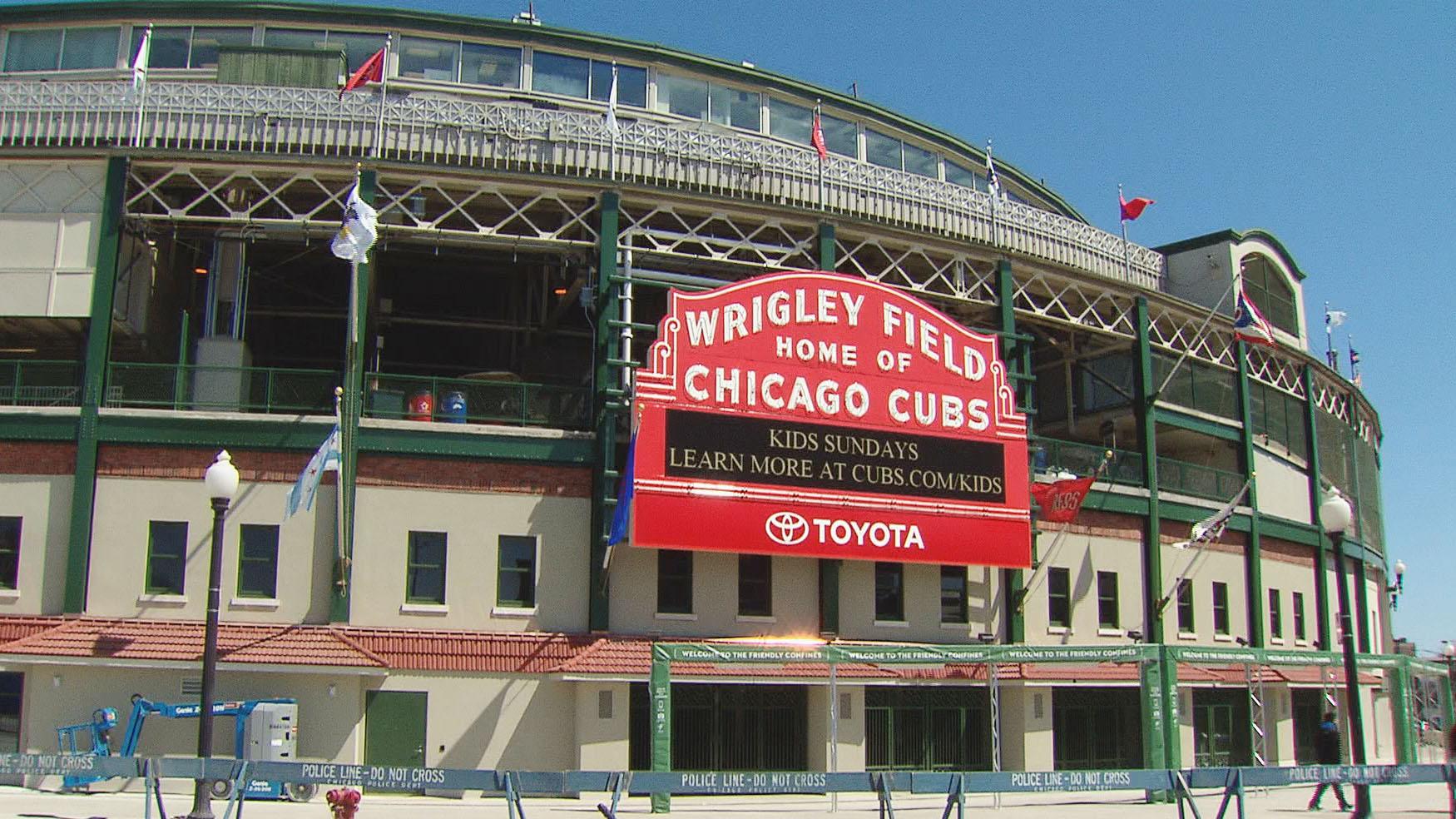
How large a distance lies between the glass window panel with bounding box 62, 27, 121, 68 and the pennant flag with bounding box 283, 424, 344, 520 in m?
16.4

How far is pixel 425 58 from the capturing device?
35.6 m

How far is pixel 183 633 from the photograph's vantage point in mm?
25250

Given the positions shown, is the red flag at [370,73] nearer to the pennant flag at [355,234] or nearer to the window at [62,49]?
the pennant flag at [355,234]

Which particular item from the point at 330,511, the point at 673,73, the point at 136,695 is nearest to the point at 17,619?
the point at 136,695

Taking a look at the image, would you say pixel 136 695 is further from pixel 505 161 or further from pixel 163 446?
pixel 505 161

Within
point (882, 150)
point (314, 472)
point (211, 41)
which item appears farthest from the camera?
point (882, 150)

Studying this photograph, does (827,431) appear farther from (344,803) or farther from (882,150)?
(344,803)

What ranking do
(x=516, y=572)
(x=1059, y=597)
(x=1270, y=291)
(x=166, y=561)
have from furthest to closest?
(x=1270, y=291) → (x=1059, y=597) → (x=516, y=572) → (x=166, y=561)

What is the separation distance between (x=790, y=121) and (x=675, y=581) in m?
16.8

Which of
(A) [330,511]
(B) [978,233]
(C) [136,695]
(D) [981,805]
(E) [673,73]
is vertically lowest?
(D) [981,805]

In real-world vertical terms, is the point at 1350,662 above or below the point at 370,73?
below

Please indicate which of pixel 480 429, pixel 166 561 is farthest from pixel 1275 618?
pixel 166 561

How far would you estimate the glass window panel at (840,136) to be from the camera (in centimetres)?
4019

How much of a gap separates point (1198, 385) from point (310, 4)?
2640 cm
